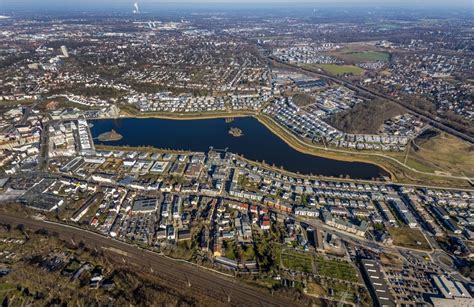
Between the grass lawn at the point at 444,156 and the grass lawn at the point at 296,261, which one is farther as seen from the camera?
the grass lawn at the point at 444,156

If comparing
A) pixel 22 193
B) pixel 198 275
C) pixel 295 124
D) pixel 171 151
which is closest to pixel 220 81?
pixel 295 124

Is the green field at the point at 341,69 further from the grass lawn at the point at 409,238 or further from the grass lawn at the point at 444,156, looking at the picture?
the grass lawn at the point at 409,238

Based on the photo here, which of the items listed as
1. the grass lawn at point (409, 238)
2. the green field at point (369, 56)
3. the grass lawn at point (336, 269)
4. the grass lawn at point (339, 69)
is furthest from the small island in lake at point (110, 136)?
the green field at point (369, 56)

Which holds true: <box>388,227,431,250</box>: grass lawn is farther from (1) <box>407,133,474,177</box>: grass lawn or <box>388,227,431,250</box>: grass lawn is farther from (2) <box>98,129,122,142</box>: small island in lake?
(2) <box>98,129,122,142</box>: small island in lake

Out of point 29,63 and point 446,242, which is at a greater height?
point 29,63

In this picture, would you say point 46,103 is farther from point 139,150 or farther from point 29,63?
point 29,63

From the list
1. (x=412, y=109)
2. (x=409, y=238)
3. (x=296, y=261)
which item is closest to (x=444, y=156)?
(x=412, y=109)

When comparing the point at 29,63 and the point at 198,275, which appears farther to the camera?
the point at 29,63
